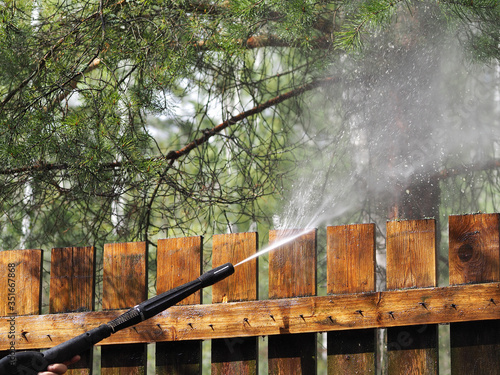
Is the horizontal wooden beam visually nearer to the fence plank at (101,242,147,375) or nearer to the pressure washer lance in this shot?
the fence plank at (101,242,147,375)

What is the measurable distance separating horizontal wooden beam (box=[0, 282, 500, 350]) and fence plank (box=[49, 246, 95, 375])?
0.15 ft

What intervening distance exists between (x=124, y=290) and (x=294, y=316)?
525 millimetres

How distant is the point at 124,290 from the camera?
1.71 meters

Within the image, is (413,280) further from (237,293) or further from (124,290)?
(124,290)

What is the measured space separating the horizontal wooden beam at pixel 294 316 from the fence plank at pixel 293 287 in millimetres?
46

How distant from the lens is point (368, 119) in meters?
2.99

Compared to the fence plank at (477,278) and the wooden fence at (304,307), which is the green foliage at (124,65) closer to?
the wooden fence at (304,307)

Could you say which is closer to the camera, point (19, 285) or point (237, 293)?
point (237, 293)

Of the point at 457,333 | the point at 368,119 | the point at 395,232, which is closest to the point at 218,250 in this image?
the point at 395,232

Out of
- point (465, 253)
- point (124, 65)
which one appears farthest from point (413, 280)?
point (124, 65)

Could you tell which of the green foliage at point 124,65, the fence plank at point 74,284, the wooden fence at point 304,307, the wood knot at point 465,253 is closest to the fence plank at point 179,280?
the wooden fence at point 304,307

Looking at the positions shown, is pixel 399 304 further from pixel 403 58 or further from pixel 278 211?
pixel 278 211

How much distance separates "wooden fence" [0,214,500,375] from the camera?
4.87 ft

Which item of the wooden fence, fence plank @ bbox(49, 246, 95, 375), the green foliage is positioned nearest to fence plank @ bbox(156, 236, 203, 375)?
the wooden fence
